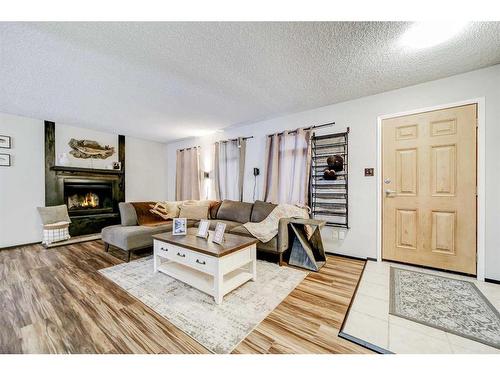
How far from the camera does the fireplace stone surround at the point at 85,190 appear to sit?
12.8 feet

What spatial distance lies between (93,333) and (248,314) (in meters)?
1.12

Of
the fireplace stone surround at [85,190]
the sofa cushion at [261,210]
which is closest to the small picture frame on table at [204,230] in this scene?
the sofa cushion at [261,210]

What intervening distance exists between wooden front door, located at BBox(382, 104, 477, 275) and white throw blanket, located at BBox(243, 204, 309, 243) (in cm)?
118

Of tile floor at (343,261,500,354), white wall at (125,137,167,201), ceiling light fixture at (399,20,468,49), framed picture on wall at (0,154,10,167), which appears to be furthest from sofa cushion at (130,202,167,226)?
ceiling light fixture at (399,20,468,49)

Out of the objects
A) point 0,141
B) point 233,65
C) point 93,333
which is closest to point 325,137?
point 233,65

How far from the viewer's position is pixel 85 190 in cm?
452

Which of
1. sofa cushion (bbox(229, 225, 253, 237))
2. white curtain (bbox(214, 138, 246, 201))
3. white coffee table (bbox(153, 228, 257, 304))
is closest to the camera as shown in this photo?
white coffee table (bbox(153, 228, 257, 304))

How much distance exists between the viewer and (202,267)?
1972 mm

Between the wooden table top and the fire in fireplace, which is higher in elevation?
the fire in fireplace

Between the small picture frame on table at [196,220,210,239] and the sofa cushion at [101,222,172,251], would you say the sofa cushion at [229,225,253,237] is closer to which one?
the small picture frame on table at [196,220,210,239]

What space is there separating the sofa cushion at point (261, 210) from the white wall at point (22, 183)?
4.03m

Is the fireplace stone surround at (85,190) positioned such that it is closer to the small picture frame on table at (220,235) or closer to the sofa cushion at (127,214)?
the sofa cushion at (127,214)

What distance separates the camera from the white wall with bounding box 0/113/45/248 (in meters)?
3.48
